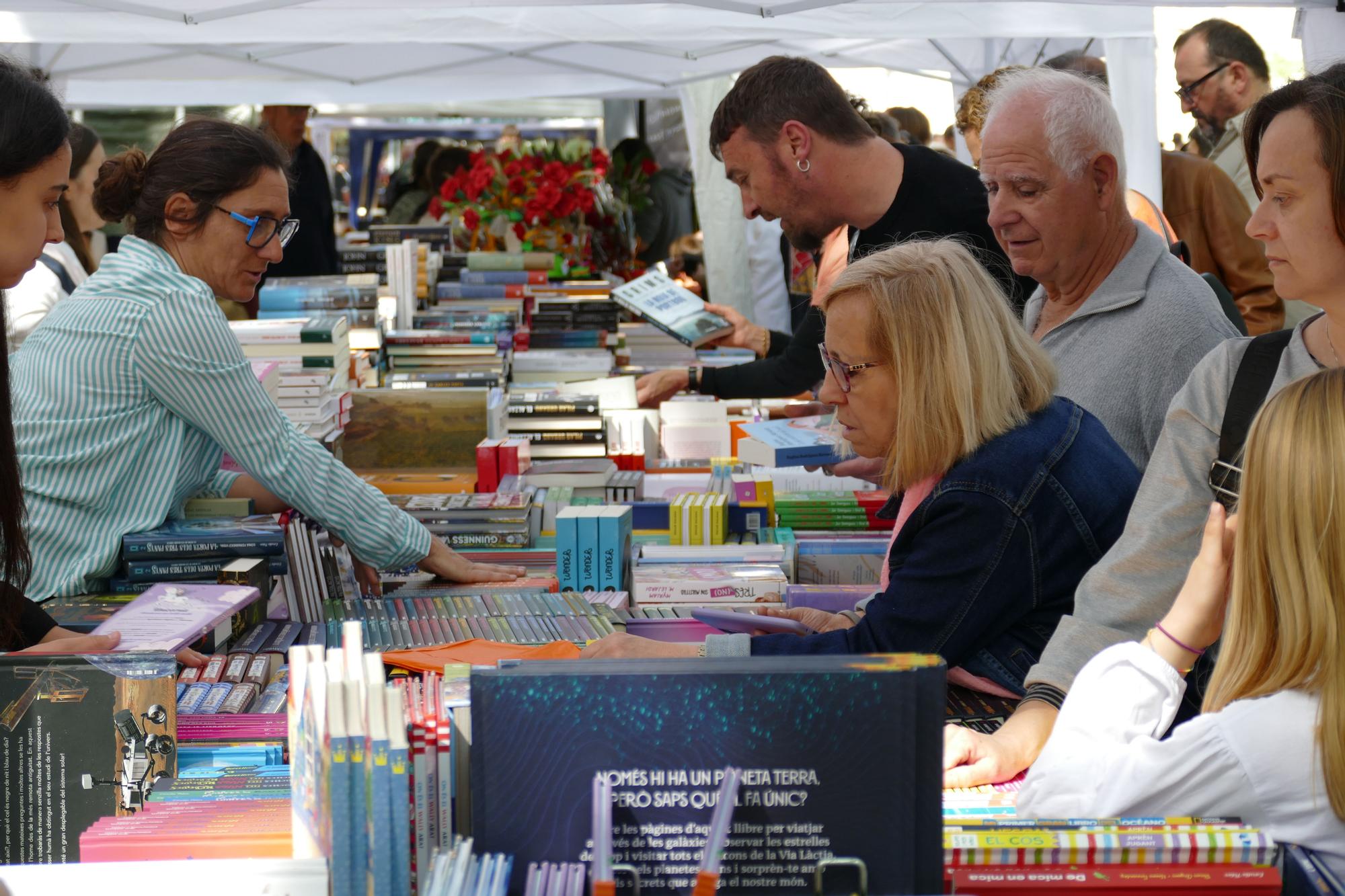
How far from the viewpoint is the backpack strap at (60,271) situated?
4.88 m

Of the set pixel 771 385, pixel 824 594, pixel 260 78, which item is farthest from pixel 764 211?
pixel 260 78

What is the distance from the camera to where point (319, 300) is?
190 inches

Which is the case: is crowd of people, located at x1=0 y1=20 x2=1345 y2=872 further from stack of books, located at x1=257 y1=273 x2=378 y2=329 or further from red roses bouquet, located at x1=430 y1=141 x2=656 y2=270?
red roses bouquet, located at x1=430 y1=141 x2=656 y2=270

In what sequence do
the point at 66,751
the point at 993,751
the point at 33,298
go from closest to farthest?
the point at 66,751, the point at 993,751, the point at 33,298

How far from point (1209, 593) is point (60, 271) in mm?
4572

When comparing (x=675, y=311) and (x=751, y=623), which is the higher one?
(x=675, y=311)

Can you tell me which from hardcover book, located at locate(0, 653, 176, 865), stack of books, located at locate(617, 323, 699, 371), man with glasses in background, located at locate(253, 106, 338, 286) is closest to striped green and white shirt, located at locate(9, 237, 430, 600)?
hardcover book, located at locate(0, 653, 176, 865)

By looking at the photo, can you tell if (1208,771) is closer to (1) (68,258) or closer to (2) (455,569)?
(2) (455,569)

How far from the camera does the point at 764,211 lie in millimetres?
3729

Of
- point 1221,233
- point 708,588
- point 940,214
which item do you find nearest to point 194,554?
point 708,588

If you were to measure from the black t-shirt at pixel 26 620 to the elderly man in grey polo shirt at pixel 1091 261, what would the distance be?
1.90m

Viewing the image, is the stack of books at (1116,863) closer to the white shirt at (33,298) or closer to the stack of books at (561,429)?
the stack of books at (561,429)

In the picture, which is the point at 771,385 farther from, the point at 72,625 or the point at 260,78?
the point at 260,78

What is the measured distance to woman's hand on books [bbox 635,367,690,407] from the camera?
476 cm
